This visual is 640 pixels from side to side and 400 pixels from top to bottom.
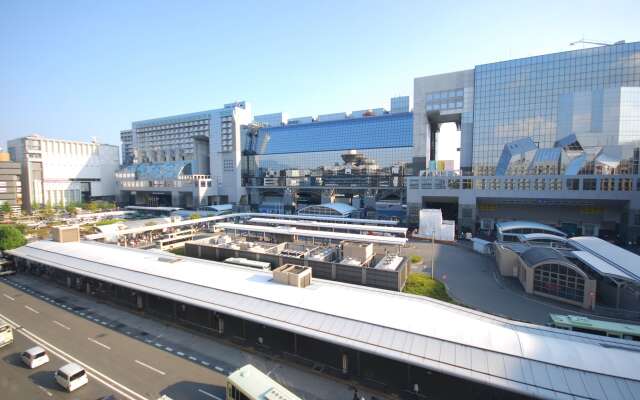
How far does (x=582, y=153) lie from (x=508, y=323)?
49917mm

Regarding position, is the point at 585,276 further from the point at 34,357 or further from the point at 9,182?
the point at 9,182

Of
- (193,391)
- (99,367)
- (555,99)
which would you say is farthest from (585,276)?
(555,99)

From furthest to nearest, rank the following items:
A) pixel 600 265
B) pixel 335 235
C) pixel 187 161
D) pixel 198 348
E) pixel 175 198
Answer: pixel 187 161 → pixel 175 198 → pixel 335 235 → pixel 600 265 → pixel 198 348

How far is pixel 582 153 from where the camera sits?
161 ft

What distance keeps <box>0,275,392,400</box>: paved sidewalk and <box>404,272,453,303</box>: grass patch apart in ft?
41.5

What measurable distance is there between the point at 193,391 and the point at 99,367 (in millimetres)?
5881

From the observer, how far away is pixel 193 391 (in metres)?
13.5

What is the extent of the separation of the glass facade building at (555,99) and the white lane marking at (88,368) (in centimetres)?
5922

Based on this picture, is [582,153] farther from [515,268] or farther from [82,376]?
[82,376]

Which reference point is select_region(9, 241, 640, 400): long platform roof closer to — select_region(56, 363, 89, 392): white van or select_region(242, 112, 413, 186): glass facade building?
select_region(56, 363, 89, 392): white van

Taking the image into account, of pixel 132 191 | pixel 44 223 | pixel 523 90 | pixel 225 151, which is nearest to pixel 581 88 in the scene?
pixel 523 90

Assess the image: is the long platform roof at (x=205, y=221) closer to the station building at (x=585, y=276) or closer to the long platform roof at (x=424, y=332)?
the long platform roof at (x=424, y=332)

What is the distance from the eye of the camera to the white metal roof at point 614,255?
2298cm

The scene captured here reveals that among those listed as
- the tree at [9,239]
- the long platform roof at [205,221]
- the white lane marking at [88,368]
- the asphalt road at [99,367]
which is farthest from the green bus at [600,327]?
the tree at [9,239]
